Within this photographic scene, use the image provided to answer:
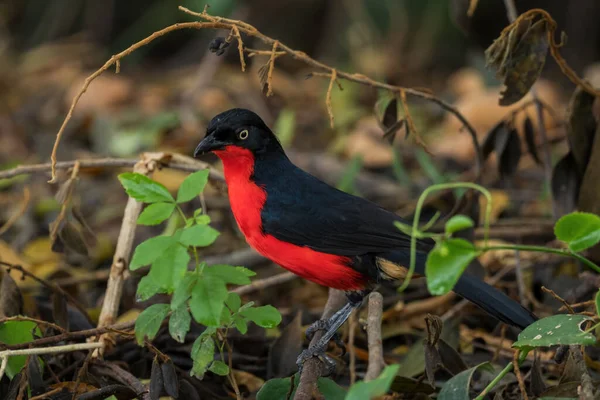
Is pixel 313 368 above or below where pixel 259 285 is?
above

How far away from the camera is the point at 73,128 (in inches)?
245

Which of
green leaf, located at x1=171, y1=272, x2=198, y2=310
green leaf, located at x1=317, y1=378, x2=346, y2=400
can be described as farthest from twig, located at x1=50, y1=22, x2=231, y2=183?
green leaf, located at x1=317, y1=378, x2=346, y2=400

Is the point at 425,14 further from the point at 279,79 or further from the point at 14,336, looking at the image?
the point at 14,336

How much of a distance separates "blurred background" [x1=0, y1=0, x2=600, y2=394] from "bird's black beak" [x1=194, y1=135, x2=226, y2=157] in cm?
65

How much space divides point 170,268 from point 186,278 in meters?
0.11

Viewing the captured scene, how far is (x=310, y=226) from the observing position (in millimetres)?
2998

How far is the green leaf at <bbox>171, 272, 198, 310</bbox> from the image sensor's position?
219cm

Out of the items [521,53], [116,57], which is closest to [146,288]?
[116,57]

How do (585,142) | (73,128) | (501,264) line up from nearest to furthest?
(585,142) → (501,264) → (73,128)

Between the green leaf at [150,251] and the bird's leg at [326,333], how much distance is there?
0.83 metres

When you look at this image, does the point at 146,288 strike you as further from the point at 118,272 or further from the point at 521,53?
the point at 521,53

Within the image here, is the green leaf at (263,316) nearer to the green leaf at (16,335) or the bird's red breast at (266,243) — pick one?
the bird's red breast at (266,243)

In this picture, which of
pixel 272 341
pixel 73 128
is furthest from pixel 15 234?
pixel 272 341

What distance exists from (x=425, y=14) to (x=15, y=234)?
4.26 metres
